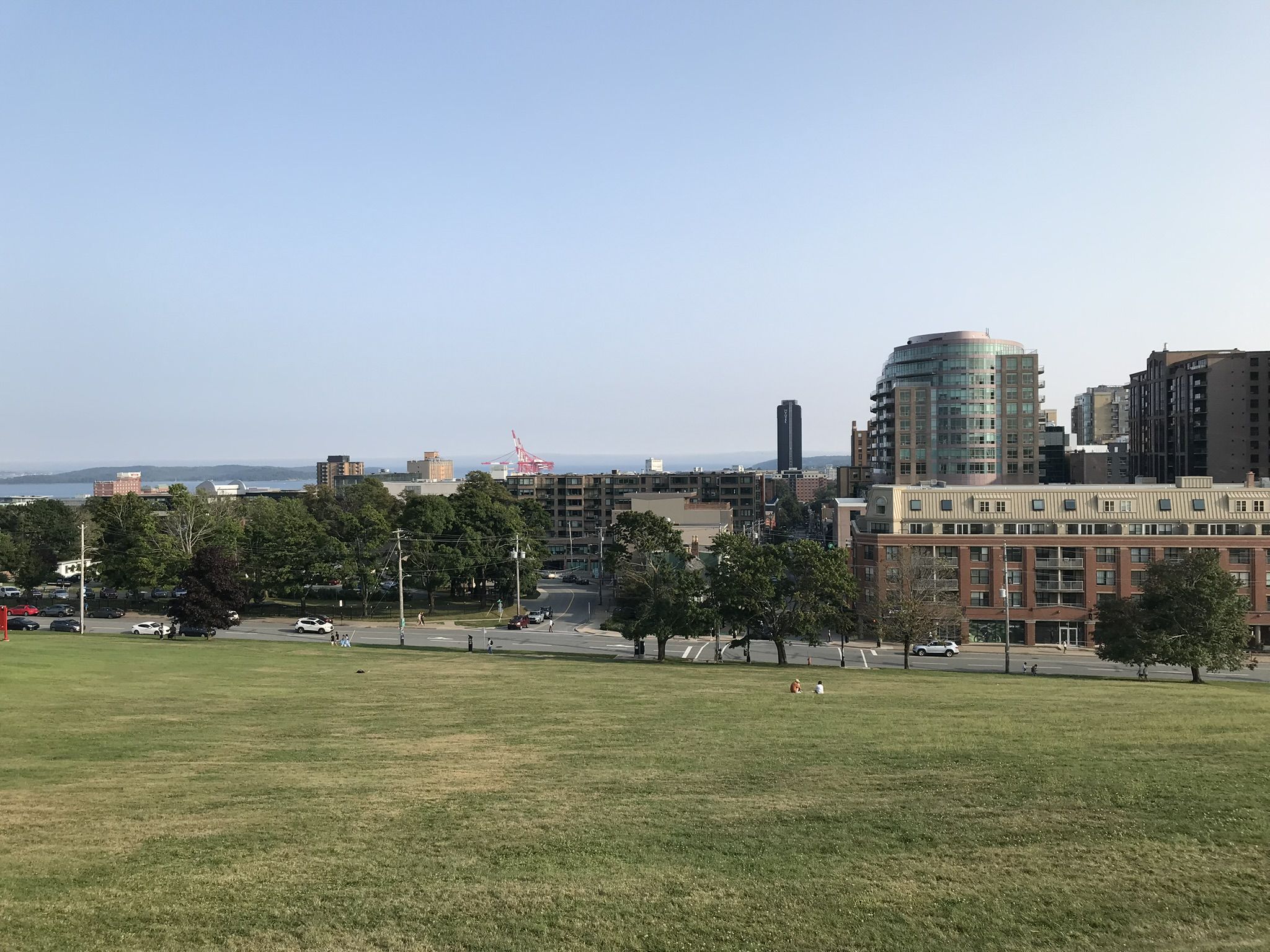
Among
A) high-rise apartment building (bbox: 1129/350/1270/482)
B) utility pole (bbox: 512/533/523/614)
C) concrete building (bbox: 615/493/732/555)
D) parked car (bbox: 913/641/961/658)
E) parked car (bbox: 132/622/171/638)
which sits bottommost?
parked car (bbox: 913/641/961/658)

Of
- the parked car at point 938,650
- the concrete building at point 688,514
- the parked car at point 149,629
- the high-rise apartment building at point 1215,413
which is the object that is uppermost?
the high-rise apartment building at point 1215,413

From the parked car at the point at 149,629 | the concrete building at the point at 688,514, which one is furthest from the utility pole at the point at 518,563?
the parked car at the point at 149,629

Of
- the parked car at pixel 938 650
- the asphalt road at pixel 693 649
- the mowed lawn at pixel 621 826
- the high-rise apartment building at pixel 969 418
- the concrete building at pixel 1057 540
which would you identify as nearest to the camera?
the mowed lawn at pixel 621 826

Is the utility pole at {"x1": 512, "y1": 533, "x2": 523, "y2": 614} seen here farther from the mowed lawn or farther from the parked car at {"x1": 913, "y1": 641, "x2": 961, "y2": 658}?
the mowed lawn

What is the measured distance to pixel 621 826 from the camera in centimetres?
2033

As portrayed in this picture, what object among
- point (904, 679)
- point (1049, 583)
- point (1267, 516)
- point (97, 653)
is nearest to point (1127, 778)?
point (904, 679)

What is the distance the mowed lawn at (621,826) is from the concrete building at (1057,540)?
49.8m

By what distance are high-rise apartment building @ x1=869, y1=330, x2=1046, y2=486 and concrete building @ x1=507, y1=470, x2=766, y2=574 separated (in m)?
31.6

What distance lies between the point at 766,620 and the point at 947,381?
114 m

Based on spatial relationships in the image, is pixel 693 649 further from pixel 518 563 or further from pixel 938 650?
pixel 518 563

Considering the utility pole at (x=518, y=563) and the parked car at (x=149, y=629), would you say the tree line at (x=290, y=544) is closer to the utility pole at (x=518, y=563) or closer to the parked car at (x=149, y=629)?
the utility pole at (x=518, y=563)

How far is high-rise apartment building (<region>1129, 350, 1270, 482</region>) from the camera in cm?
14800

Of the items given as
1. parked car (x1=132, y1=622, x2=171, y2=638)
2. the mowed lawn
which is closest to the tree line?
parked car (x1=132, y1=622, x2=171, y2=638)

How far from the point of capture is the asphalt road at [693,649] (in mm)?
68000
